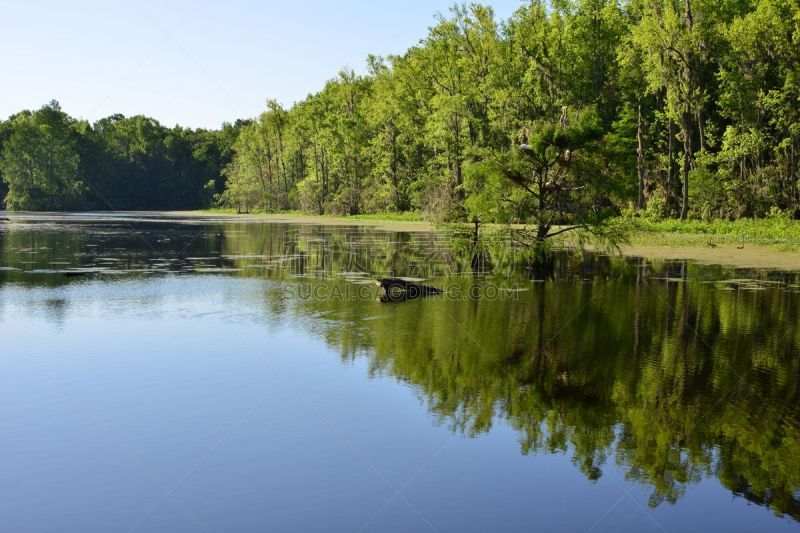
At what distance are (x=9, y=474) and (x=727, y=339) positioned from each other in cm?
1509

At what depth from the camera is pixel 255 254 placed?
41281mm

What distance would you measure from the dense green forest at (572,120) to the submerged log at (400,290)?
646 cm

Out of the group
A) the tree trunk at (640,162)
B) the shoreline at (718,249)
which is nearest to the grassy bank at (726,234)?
the shoreline at (718,249)

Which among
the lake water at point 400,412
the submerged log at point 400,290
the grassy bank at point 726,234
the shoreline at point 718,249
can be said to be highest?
the grassy bank at point 726,234

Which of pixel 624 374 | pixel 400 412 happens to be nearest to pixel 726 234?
pixel 624 374

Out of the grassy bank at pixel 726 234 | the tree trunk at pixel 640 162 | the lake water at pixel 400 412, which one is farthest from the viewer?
the tree trunk at pixel 640 162

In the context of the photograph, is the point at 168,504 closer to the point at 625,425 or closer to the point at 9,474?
the point at 9,474

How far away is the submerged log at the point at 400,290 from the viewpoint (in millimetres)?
24250

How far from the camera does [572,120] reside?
3353 cm

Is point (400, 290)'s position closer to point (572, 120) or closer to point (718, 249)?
point (572, 120)

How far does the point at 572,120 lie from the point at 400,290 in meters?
13.9

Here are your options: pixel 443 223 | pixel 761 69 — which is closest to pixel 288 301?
pixel 443 223

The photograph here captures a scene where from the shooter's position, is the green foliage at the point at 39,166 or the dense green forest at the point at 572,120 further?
the green foliage at the point at 39,166

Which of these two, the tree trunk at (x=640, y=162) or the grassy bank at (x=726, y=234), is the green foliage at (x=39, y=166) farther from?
the grassy bank at (x=726, y=234)
